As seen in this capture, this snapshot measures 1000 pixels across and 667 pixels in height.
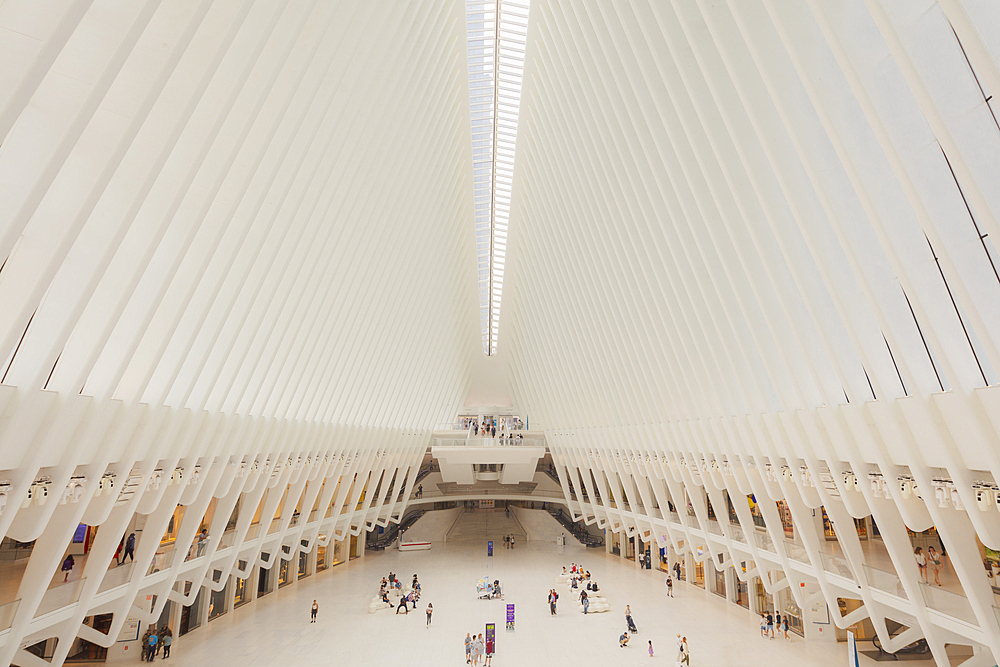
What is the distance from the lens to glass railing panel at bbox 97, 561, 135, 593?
41.1ft

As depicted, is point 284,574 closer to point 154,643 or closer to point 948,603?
point 154,643

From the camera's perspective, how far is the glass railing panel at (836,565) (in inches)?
508

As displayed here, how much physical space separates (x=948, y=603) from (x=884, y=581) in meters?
1.80

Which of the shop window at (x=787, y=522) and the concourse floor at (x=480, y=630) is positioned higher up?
the shop window at (x=787, y=522)

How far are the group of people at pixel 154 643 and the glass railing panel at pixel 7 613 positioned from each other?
640 cm

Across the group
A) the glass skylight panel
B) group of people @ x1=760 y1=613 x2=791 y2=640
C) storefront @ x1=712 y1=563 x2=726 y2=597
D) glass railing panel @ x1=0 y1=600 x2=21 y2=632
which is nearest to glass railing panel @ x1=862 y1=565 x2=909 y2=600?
group of people @ x1=760 y1=613 x2=791 y2=640

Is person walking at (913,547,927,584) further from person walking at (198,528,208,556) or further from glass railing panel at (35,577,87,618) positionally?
person walking at (198,528,208,556)

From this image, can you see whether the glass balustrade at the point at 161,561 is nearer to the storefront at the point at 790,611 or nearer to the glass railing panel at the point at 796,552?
the glass railing panel at the point at 796,552

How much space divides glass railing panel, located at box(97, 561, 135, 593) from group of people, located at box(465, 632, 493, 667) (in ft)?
28.1

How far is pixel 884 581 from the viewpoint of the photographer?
11.9 m

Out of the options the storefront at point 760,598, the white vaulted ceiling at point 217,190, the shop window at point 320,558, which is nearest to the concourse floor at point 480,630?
the storefront at point 760,598

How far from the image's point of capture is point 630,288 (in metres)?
16.8

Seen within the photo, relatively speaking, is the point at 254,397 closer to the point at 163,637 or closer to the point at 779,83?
the point at 163,637

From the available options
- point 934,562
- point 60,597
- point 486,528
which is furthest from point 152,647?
point 486,528
